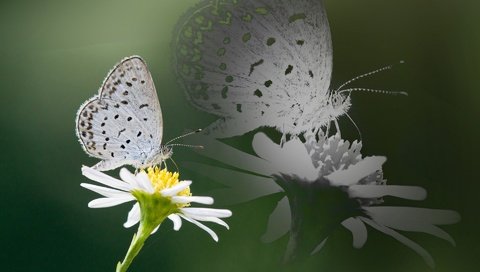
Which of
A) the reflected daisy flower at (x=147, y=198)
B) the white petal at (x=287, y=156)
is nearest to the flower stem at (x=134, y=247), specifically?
the reflected daisy flower at (x=147, y=198)

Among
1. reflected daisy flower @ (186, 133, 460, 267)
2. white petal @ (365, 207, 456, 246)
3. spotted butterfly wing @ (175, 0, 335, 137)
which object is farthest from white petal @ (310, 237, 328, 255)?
spotted butterfly wing @ (175, 0, 335, 137)

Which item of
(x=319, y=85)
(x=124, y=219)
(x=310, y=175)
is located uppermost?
(x=319, y=85)

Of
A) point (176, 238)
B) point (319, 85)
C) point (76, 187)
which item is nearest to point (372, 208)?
point (319, 85)

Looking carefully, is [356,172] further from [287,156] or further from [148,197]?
[148,197]

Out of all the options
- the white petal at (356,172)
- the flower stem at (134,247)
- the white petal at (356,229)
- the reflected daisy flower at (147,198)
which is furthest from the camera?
the white petal at (356,229)

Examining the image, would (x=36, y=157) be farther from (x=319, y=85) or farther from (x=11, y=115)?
(x=319, y=85)

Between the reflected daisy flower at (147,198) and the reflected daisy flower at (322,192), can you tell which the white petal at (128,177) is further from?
the reflected daisy flower at (322,192)
